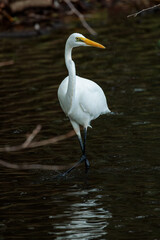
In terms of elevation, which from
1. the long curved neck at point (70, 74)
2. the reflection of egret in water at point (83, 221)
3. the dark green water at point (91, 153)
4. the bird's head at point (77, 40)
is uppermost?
the bird's head at point (77, 40)

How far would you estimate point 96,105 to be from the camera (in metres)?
8.54

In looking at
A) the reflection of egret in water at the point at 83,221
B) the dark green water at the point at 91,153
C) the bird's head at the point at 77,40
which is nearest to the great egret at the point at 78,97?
the bird's head at the point at 77,40

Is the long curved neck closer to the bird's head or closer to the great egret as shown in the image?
the great egret

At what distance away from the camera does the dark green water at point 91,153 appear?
6.23 metres

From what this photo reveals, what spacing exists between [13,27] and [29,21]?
63 cm

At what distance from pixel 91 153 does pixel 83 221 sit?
259 centimetres

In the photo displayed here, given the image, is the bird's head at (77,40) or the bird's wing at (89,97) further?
the bird's wing at (89,97)

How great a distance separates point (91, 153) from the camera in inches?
345

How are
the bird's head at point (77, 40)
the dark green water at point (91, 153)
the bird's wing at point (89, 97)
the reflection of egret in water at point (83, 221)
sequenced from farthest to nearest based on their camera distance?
the bird's wing at point (89, 97)
the bird's head at point (77, 40)
the dark green water at point (91, 153)
the reflection of egret in water at point (83, 221)

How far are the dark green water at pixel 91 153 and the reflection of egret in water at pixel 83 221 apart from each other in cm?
1

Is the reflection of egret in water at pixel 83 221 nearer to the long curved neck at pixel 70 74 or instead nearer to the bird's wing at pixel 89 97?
the long curved neck at pixel 70 74

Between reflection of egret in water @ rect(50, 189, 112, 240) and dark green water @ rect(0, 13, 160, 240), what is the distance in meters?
0.01

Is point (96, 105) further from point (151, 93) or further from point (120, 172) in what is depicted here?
point (151, 93)

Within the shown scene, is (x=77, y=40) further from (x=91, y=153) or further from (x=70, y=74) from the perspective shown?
(x=91, y=153)
